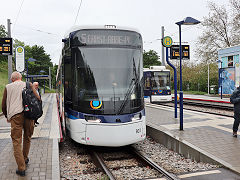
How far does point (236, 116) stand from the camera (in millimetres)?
7504

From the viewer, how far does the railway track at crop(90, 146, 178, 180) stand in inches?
212

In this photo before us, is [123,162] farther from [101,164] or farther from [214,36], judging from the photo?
[214,36]

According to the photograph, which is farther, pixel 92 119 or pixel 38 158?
pixel 92 119

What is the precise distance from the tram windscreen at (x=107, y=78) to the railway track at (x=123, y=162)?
1.24m

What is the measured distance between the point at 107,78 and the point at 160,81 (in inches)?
558

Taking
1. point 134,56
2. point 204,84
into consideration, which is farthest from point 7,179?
point 204,84

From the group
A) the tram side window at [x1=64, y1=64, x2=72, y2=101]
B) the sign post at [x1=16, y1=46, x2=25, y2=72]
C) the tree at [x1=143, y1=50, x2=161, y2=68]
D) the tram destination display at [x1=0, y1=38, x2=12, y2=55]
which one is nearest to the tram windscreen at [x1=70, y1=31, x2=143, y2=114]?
the tram side window at [x1=64, y1=64, x2=72, y2=101]

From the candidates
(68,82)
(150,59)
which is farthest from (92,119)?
(150,59)

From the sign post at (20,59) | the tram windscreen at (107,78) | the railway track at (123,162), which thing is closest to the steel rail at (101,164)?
the railway track at (123,162)

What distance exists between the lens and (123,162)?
6.47m

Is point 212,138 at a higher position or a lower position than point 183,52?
lower

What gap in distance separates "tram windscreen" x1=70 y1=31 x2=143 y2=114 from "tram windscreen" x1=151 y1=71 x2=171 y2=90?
13.5 meters

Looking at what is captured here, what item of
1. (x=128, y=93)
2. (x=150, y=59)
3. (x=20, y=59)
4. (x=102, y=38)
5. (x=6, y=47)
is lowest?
(x=128, y=93)

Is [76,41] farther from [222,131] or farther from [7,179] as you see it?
[222,131]
